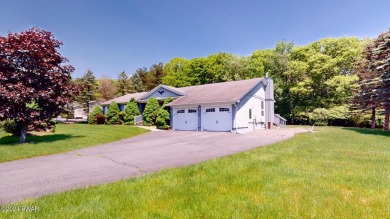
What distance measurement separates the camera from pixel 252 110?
23.3m

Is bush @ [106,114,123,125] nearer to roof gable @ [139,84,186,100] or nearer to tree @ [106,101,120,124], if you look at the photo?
tree @ [106,101,120,124]

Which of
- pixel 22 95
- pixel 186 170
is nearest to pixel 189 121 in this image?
pixel 22 95

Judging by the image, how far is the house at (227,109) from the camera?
827 inches

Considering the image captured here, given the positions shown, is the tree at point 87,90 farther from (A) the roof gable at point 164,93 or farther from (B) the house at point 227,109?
(B) the house at point 227,109

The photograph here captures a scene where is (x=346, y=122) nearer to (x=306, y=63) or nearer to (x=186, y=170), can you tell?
(x=306, y=63)

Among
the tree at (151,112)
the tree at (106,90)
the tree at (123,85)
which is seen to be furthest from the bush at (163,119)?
the tree at (106,90)

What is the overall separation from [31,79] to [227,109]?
14.7m

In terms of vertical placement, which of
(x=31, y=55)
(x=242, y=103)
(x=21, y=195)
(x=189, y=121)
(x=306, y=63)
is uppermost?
(x=306, y=63)

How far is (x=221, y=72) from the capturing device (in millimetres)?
51031

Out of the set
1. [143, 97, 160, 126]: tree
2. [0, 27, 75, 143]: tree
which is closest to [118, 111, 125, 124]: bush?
[143, 97, 160, 126]: tree

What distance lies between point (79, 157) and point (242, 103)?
15.0 meters

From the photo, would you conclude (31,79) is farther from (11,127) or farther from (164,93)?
(164,93)

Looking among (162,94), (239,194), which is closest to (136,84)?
(162,94)

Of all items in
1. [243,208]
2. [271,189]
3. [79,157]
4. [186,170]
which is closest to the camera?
[243,208]
